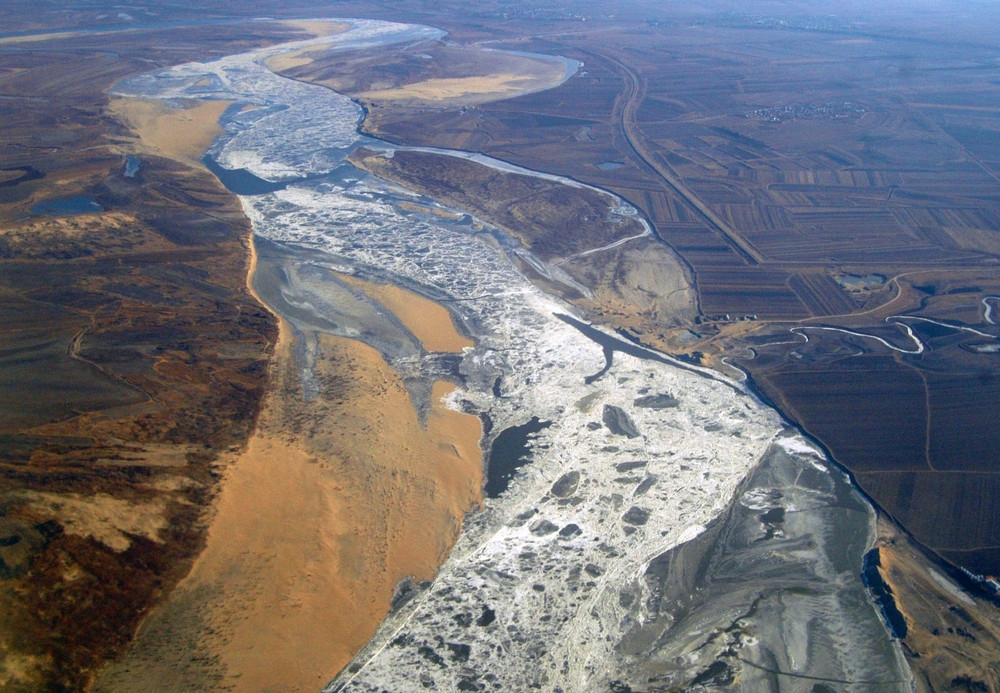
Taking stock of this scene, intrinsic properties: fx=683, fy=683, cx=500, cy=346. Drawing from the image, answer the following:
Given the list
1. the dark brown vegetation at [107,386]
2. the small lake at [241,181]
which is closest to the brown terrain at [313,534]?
the dark brown vegetation at [107,386]

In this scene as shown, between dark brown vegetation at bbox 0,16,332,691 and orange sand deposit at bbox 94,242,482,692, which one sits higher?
dark brown vegetation at bbox 0,16,332,691

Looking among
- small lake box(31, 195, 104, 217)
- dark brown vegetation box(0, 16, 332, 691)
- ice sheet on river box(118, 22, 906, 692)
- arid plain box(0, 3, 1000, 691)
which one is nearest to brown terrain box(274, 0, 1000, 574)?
arid plain box(0, 3, 1000, 691)

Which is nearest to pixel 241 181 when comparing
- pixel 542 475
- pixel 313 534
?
pixel 313 534

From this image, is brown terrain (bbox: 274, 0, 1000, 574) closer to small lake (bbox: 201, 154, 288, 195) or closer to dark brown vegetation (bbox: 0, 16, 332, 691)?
small lake (bbox: 201, 154, 288, 195)

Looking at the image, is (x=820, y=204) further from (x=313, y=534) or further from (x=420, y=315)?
(x=313, y=534)

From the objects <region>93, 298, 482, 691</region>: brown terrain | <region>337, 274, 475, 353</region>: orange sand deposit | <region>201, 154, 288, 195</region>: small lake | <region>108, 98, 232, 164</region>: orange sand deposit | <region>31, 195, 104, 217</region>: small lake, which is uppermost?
<region>108, 98, 232, 164</region>: orange sand deposit

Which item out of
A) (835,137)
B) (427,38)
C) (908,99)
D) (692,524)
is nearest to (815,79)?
(908,99)
